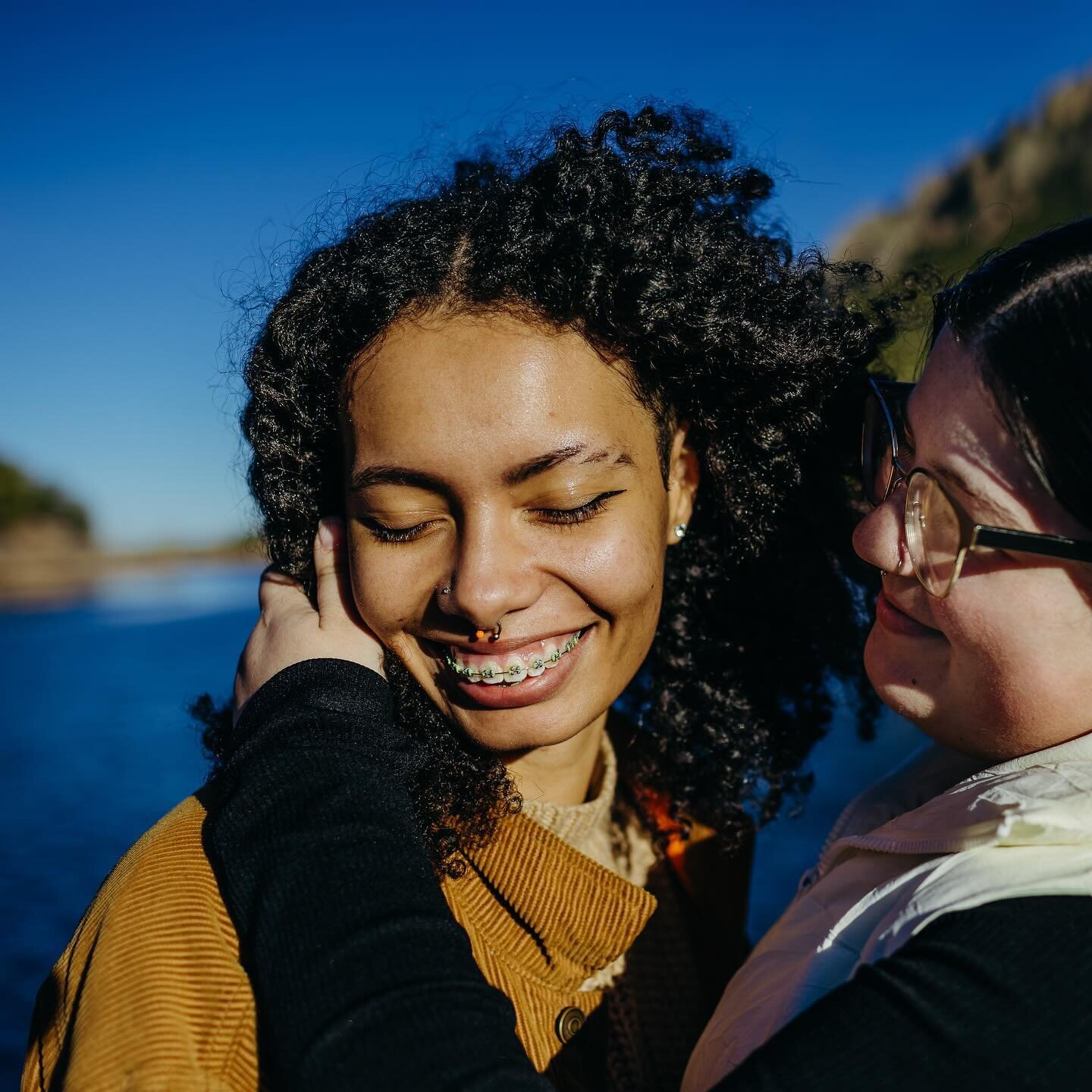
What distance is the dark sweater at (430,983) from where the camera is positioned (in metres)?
1.31

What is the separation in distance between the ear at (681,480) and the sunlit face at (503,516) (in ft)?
0.71

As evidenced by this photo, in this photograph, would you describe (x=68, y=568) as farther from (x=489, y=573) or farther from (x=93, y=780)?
(x=489, y=573)

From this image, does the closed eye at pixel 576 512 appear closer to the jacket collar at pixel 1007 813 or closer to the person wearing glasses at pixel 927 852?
the person wearing glasses at pixel 927 852

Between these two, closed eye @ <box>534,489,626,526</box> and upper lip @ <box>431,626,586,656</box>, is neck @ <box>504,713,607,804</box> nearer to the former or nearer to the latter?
upper lip @ <box>431,626,586,656</box>


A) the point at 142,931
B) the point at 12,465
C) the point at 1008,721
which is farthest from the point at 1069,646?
the point at 12,465

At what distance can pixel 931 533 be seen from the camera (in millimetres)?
1821

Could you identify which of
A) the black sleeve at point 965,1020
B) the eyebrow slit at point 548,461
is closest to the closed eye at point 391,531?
the eyebrow slit at point 548,461

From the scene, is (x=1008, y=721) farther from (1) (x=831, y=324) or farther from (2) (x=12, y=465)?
(2) (x=12, y=465)

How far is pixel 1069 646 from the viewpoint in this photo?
64.6 inches

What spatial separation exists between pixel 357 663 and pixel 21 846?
2261 millimetres

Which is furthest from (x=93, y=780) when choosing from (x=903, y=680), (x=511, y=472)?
(x=903, y=680)

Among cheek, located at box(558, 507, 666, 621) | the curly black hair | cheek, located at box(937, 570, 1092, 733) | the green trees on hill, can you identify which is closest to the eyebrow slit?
cheek, located at box(558, 507, 666, 621)

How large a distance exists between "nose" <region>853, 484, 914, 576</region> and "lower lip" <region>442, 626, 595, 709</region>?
0.72 meters

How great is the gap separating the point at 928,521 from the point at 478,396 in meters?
0.93
